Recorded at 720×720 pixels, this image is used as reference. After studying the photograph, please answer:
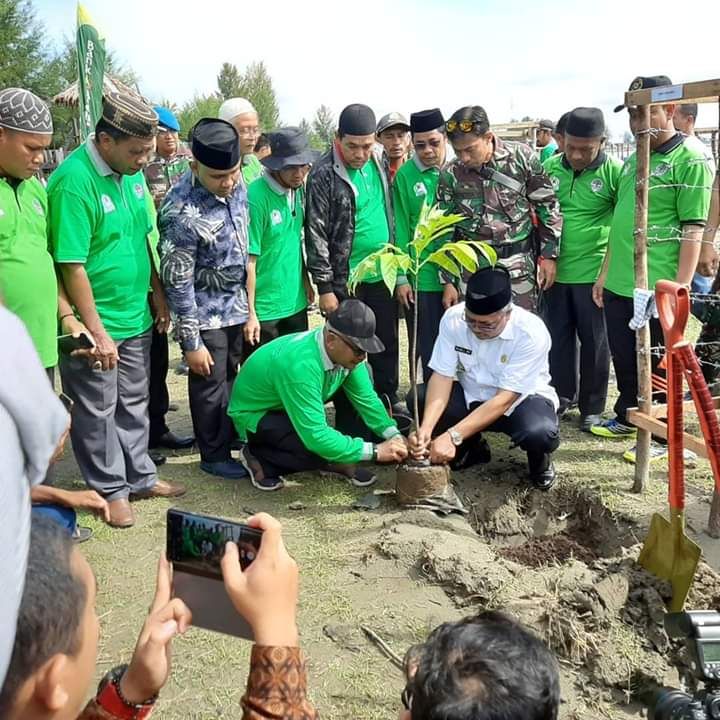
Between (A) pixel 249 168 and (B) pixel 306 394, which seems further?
(A) pixel 249 168

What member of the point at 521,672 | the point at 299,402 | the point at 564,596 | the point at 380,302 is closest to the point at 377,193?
the point at 380,302

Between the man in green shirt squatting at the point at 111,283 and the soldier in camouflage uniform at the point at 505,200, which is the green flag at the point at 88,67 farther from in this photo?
the soldier in camouflage uniform at the point at 505,200

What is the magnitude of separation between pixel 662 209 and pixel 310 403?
2451mm

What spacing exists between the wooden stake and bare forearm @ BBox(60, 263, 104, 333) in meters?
2.84

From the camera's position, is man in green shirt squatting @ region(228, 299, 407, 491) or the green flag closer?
the green flag

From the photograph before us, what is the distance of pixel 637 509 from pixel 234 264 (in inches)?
103

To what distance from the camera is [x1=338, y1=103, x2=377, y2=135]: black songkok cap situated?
4820mm

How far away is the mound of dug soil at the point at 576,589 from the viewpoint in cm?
273

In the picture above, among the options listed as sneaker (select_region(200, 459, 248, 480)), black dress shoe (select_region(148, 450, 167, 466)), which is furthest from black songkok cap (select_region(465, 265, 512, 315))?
black dress shoe (select_region(148, 450, 167, 466))

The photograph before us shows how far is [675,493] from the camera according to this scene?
316cm

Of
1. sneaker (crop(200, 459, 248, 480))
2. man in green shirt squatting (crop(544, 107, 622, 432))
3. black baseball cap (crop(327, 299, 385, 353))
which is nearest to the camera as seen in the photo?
black baseball cap (crop(327, 299, 385, 353))

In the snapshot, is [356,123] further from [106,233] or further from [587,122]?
[106,233]

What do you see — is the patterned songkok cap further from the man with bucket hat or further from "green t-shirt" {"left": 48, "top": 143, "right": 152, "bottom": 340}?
the man with bucket hat

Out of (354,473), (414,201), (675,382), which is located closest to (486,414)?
(354,473)
